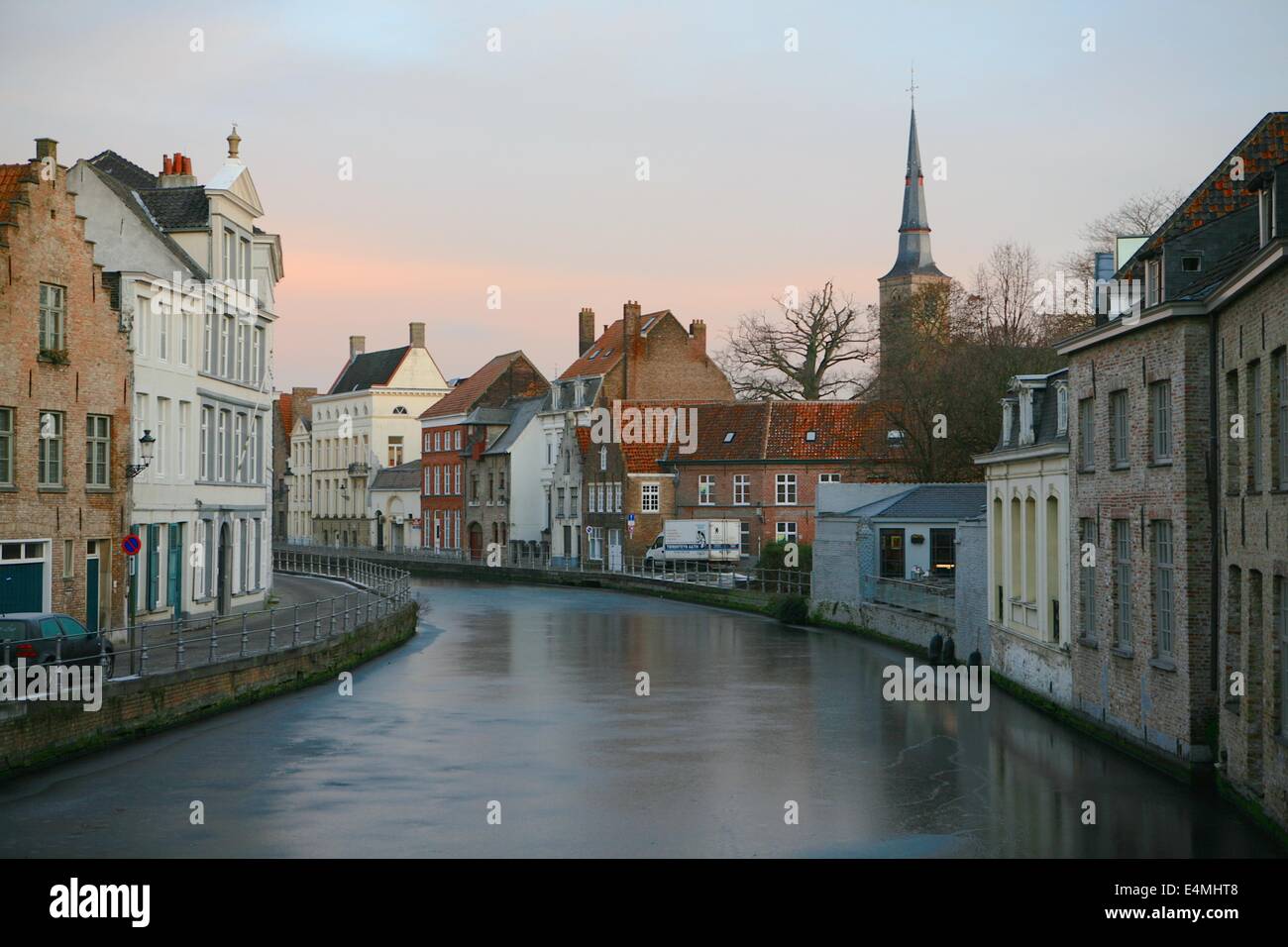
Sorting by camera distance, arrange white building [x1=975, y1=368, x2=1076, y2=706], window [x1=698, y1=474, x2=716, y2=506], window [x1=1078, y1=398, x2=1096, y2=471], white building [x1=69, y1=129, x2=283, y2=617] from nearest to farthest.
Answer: window [x1=1078, y1=398, x2=1096, y2=471]
white building [x1=975, y1=368, x2=1076, y2=706]
white building [x1=69, y1=129, x2=283, y2=617]
window [x1=698, y1=474, x2=716, y2=506]

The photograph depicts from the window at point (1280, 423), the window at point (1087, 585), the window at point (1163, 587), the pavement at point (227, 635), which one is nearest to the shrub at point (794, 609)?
the pavement at point (227, 635)

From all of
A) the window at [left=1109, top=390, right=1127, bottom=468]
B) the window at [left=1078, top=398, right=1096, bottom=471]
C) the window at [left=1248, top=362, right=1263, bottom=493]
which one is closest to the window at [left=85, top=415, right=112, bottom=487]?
the window at [left=1078, top=398, right=1096, bottom=471]

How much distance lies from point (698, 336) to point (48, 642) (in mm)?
57241

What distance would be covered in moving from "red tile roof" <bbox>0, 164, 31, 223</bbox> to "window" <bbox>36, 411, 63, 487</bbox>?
3.45m

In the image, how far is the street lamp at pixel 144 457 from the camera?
27250 millimetres

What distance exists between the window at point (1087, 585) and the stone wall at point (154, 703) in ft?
43.0

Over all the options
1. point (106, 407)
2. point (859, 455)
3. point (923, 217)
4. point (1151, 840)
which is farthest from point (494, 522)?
point (1151, 840)

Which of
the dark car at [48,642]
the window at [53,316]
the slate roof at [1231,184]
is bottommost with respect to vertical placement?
the dark car at [48,642]

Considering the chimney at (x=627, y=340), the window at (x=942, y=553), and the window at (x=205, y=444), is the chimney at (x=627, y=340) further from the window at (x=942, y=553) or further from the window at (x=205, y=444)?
the window at (x=205, y=444)

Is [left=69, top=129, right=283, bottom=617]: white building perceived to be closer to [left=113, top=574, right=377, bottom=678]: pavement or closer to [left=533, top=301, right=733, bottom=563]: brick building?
[left=113, top=574, right=377, bottom=678]: pavement

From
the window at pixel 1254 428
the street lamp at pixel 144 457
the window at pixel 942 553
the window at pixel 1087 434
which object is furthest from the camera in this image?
the window at pixel 942 553

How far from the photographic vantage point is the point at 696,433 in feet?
217

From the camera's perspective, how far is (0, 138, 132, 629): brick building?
81.2 ft

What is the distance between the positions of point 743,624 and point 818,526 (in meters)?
3.79
